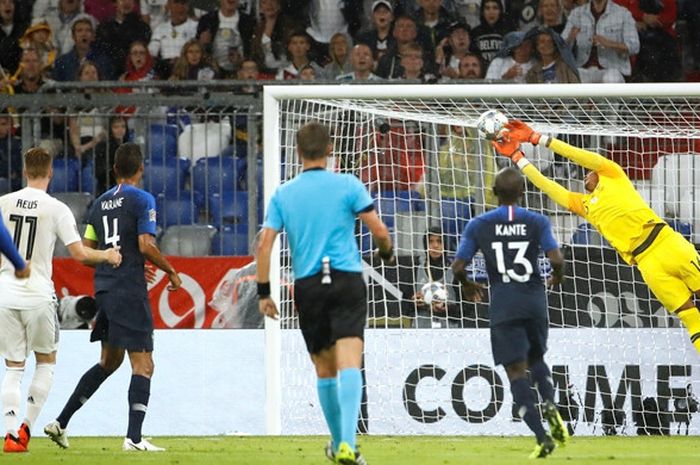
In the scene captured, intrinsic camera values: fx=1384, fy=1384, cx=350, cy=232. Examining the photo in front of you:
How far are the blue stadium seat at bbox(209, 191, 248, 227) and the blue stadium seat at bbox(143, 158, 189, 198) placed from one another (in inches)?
15.1

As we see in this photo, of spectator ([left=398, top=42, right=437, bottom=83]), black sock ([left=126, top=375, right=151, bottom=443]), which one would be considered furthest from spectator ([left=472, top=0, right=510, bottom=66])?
black sock ([left=126, top=375, right=151, bottom=443])

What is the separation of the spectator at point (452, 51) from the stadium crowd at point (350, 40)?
0.04 feet

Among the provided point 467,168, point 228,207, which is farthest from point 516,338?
point 228,207

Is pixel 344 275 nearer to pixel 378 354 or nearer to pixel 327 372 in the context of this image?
pixel 327 372

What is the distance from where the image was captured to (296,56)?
16.4 meters

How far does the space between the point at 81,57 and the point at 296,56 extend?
8.59 feet

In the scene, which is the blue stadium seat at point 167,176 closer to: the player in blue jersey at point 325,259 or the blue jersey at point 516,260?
the blue jersey at point 516,260

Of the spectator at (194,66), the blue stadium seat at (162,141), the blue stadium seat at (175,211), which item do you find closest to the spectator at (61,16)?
the spectator at (194,66)

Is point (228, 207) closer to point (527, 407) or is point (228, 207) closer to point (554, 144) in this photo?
point (554, 144)

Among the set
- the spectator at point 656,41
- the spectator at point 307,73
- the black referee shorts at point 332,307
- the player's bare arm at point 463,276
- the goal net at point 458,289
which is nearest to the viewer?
the black referee shorts at point 332,307

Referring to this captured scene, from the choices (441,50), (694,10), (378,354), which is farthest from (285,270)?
(694,10)

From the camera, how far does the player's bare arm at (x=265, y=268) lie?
24.3ft

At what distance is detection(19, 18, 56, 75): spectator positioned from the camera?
16.5m

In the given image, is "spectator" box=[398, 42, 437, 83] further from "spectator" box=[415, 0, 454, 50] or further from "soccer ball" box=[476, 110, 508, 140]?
"soccer ball" box=[476, 110, 508, 140]
